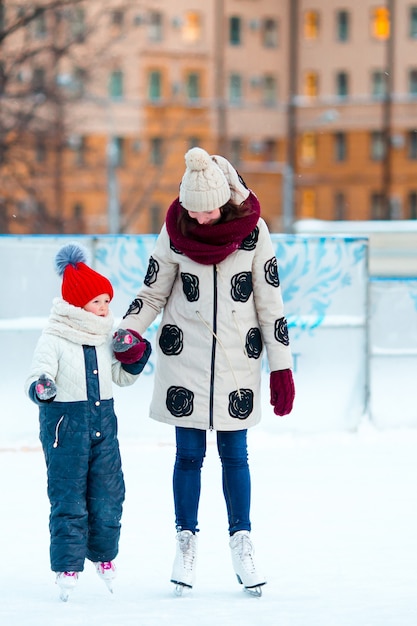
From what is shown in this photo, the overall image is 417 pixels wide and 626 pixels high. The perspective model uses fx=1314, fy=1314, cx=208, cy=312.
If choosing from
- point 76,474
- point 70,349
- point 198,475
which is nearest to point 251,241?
point 70,349

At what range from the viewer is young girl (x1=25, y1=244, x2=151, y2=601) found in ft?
14.1

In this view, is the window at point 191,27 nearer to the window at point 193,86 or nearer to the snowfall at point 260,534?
the window at point 193,86

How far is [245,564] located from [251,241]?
3.62 ft

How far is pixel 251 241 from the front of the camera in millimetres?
4504

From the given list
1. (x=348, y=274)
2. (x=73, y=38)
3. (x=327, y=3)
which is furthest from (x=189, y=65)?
(x=348, y=274)

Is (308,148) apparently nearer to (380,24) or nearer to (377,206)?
(377,206)

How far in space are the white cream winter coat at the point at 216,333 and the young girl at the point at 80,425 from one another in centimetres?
17

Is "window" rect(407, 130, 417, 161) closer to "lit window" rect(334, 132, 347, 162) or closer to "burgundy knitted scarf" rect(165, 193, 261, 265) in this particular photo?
"lit window" rect(334, 132, 347, 162)

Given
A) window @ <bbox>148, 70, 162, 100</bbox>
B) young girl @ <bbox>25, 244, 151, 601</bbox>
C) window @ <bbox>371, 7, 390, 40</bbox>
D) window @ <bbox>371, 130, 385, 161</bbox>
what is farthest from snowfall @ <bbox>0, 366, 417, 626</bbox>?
window @ <bbox>371, 7, 390, 40</bbox>

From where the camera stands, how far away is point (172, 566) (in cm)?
479

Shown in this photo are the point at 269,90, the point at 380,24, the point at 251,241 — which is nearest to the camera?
the point at 251,241

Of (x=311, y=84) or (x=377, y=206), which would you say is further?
(x=311, y=84)

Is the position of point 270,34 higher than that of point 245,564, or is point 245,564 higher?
point 270,34

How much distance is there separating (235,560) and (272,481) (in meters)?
2.01
